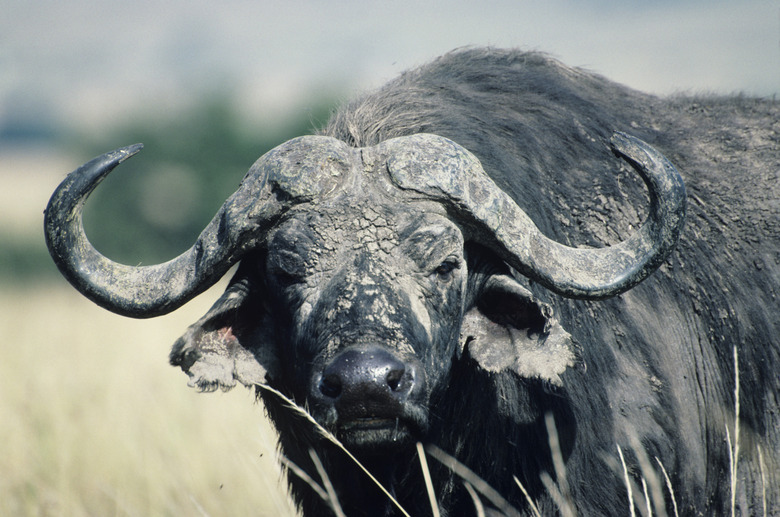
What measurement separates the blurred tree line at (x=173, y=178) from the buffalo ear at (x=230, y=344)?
29548mm

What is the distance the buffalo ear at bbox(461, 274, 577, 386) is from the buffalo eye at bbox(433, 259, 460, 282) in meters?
0.23

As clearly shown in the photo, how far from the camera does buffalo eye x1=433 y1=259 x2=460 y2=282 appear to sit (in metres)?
3.44

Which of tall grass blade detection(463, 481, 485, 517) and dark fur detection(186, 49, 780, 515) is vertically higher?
dark fur detection(186, 49, 780, 515)

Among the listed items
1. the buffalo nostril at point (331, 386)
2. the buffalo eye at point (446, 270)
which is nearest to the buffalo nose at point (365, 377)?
→ the buffalo nostril at point (331, 386)

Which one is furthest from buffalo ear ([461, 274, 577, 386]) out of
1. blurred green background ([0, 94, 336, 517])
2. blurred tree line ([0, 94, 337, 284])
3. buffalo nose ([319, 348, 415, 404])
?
blurred tree line ([0, 94, 337, 284])

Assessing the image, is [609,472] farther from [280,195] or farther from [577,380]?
[280,195]

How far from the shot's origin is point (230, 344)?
12.1 feet

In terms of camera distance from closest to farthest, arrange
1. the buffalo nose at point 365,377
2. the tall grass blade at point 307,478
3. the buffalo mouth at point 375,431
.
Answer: the buffalo nose at point 365,377, the buffalo mouth at point 375,431, the tall grass blade at point 307,478

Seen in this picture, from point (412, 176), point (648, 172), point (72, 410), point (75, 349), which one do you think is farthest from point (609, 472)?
point (75, 349)

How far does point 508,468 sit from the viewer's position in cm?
377

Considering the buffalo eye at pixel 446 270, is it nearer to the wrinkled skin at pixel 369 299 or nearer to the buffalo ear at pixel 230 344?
the wrinkled skin at pixel 369 299

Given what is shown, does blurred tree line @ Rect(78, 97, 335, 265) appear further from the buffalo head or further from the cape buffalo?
the buffalo head

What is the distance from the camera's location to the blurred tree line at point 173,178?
1324 inches

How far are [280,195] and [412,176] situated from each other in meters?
0.59
